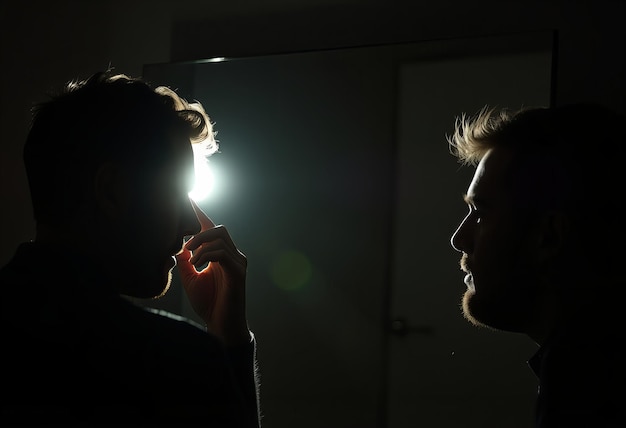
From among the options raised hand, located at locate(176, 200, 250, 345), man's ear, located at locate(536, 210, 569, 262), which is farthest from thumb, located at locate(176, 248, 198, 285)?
man's ear, located at locate(536, 210, 569, 262)

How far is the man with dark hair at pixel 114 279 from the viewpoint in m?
0.60

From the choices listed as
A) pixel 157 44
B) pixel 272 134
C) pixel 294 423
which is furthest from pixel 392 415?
pixel 157 44

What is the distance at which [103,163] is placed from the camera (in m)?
0.75

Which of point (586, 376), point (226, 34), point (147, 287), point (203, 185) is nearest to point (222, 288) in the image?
point (147, 287)

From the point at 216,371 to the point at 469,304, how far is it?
0.46 meters

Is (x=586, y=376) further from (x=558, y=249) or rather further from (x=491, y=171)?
(x=491, y=171)

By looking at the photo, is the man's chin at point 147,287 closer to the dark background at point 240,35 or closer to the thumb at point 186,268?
the thumb at point 186,268

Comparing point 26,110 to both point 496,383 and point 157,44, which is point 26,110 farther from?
point 496,383

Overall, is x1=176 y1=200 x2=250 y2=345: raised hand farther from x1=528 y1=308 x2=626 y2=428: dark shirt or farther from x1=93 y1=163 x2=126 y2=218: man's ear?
x1=528 y1=308 x2=626 y2=428: dark shirt

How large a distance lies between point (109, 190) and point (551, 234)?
0.51 metres

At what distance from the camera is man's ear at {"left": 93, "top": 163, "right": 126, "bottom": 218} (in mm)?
746

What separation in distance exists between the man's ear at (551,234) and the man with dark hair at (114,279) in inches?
15.5

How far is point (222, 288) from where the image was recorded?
1.08 m

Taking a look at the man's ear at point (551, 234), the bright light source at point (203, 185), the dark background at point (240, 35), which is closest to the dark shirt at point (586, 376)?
the man's ear at point (551, 234)
